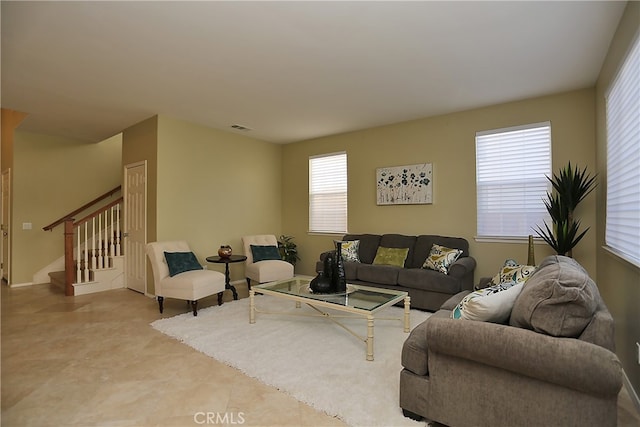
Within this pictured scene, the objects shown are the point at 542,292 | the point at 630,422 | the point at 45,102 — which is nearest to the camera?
the point at 542,292

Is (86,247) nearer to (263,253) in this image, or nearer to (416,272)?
(263,253)

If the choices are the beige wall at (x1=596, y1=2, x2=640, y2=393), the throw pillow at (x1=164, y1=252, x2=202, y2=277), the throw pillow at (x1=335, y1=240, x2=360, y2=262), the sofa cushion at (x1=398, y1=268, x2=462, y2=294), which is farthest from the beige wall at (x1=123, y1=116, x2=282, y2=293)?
the beige wall at (x1=596, y1=2, x2=640, y2=393)

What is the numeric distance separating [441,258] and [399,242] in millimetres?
821

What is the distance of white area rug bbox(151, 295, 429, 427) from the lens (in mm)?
2104

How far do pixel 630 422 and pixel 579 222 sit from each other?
244cm

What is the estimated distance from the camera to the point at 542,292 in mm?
1648

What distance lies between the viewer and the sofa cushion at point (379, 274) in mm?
4250

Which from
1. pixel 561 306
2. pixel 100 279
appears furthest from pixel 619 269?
pixel 100 279

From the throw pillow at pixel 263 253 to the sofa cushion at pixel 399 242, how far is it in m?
1.76

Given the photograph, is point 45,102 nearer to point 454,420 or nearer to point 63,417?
point 63,417

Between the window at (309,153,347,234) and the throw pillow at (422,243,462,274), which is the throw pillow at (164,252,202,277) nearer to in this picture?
the window at (309,153,347,234)

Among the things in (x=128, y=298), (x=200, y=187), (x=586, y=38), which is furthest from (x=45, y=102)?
(x=586, y=38)

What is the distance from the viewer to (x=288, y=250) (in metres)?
6.32

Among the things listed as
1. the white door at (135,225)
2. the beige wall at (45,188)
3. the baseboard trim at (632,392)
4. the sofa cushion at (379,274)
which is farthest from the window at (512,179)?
the beige wall at (45,188)
